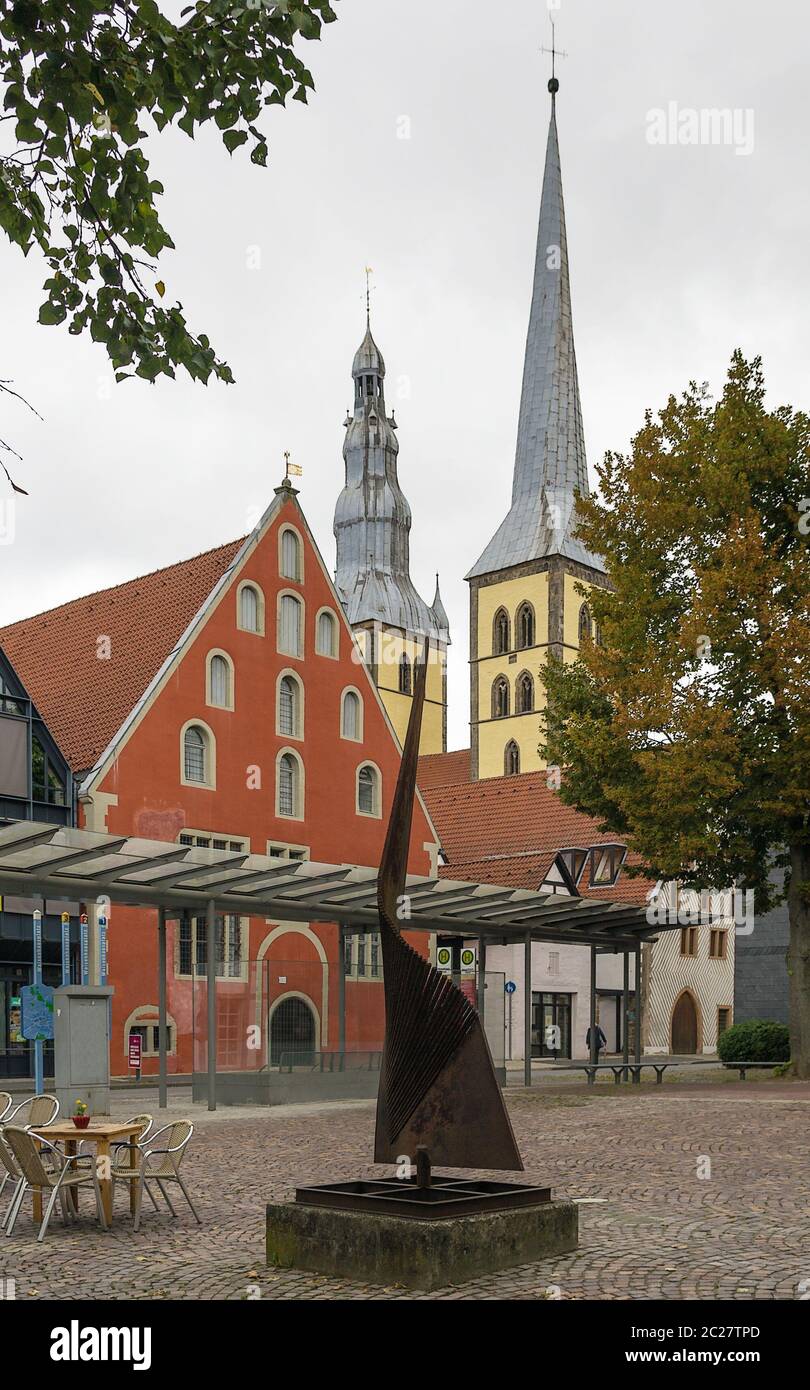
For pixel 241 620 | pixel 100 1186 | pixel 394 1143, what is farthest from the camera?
pixel 241 620

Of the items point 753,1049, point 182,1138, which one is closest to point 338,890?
point 753,1049

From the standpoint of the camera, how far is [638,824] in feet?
89.4

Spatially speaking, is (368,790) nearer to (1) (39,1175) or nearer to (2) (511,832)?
(2) (511,832)

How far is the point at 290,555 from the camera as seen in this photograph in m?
38.9

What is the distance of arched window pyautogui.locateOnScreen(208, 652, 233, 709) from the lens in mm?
36125

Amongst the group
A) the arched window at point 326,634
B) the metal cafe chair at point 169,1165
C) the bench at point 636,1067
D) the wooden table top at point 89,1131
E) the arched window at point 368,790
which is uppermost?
the arched window at point 326,634

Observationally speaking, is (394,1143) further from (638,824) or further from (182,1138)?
(638,824)

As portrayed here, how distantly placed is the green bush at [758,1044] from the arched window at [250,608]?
14344mm

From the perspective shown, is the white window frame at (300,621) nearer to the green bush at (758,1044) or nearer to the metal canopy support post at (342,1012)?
the metal canopy support post at (342,1012)

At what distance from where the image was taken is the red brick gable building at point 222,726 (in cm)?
3353

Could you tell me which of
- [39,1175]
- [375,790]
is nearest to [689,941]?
[375,790]

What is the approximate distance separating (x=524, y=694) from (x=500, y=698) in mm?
2054

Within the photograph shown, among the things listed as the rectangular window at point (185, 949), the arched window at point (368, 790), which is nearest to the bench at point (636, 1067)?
the rectangular window at point (185, 949)

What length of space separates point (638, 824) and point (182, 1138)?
55.1ft
